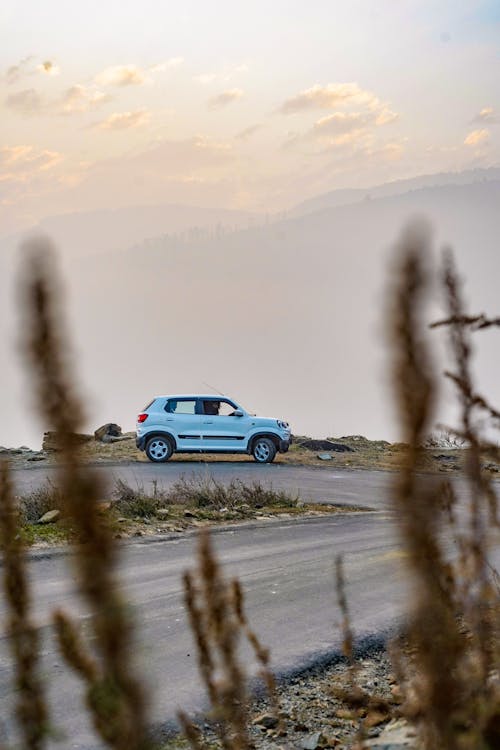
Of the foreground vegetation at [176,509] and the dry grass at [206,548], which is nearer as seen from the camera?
the dry grass at [206,548]

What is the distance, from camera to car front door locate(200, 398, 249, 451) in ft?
93.7

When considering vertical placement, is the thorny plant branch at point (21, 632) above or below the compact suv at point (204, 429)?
below

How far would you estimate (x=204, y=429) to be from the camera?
28516 millimetres

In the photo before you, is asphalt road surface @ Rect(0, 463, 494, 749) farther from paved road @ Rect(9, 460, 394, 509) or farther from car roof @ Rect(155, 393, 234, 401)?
car roof @ Rect(155, 393, 234, 401)

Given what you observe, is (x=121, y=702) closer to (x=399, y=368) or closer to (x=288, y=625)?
(x=399, y=368)

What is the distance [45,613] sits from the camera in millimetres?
9305

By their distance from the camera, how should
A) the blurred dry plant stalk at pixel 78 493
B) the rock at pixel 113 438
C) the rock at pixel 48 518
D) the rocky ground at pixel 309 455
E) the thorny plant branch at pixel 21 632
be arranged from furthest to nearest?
1. the rock at pixel 113 438
2. the rocky ground at pixel 309 455
3. the rock at pixel 48 518
4. the thorny plant branch at pixel 21 632
5. the blurred dry plant stalk at pixel 78 493

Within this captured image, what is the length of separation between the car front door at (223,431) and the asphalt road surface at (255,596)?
9.85m

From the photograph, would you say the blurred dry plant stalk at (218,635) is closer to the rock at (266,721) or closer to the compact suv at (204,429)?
the rock at (266,721)

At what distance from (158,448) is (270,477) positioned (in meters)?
4.58

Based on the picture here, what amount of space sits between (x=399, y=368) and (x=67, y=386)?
358mm

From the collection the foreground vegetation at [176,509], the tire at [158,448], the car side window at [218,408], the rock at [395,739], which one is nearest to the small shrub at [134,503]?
the foreground vegetation at [176,509]

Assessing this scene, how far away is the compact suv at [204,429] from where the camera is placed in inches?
1106

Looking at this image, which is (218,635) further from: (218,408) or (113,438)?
(113,438)
